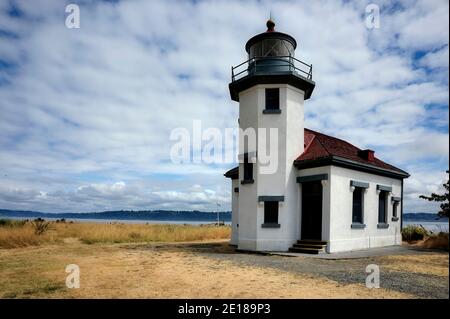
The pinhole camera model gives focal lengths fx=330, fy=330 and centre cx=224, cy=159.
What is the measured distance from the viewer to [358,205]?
16359 mm

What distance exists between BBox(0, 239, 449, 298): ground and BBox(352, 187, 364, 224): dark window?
3128 millimetres

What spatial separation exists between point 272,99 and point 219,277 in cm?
965

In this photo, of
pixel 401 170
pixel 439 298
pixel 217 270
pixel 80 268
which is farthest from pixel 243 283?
pixel 401 170

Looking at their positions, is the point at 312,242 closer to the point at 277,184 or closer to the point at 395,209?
the point at 277,184

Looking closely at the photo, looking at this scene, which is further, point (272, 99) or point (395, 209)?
point (395, 209)

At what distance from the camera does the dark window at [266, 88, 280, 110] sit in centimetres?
1592

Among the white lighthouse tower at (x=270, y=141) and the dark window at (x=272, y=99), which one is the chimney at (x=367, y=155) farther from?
the dark window at (x=272, y=99)

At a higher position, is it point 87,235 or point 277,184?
point 277,184

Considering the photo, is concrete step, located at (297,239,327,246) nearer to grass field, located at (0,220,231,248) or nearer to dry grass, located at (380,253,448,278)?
dry grass, located at (380,253,448,278)

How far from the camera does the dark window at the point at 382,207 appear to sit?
1808cm

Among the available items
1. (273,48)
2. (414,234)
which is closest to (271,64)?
(273,48)

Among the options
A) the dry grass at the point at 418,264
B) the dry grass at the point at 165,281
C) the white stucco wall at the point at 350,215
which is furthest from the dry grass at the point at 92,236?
the dry grass at the point at 418,264

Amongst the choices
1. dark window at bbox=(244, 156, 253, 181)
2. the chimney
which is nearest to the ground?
dark window at bbox=(244, 156, 253, 181)
